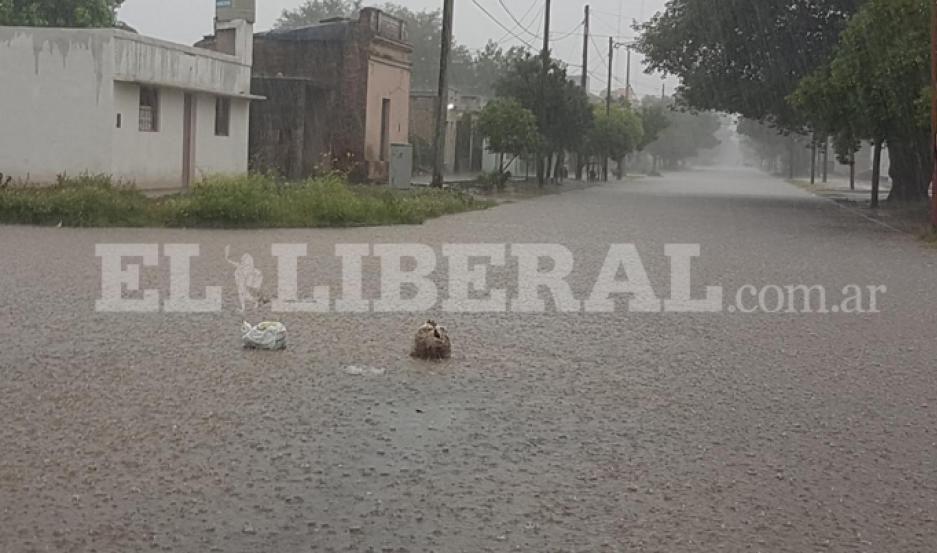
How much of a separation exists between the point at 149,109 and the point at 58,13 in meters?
16.7

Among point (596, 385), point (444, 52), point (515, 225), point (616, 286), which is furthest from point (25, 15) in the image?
point (596, 385)

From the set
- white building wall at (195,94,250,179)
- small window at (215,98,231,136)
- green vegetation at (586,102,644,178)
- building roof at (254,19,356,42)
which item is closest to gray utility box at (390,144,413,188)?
white building wall at (195,94,250,179)

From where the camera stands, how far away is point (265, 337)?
9.02 metres

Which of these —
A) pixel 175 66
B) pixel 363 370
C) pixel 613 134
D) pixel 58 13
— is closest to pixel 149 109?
pixel 175 66

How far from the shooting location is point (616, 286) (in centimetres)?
1398

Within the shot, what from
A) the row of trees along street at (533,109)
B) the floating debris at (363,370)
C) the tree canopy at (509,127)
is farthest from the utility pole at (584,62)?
the floating debris at (363,370)

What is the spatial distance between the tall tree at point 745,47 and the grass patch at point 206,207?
20813mm

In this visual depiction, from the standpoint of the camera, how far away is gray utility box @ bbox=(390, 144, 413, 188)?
3597 centimetres

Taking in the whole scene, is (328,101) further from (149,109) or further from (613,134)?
(613,134)

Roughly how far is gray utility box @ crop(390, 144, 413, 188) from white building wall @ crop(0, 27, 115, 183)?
1076 cm

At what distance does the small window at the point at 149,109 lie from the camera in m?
28.8

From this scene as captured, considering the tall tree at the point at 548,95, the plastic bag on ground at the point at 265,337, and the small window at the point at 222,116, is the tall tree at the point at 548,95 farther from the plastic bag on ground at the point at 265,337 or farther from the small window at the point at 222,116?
the plastic bag on ground at the point at 265,337

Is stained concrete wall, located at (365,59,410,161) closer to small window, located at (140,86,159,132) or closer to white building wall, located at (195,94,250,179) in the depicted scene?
white building wall, located at (195,94,250,179)

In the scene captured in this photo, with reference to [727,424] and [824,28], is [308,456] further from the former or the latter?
[824,28]
